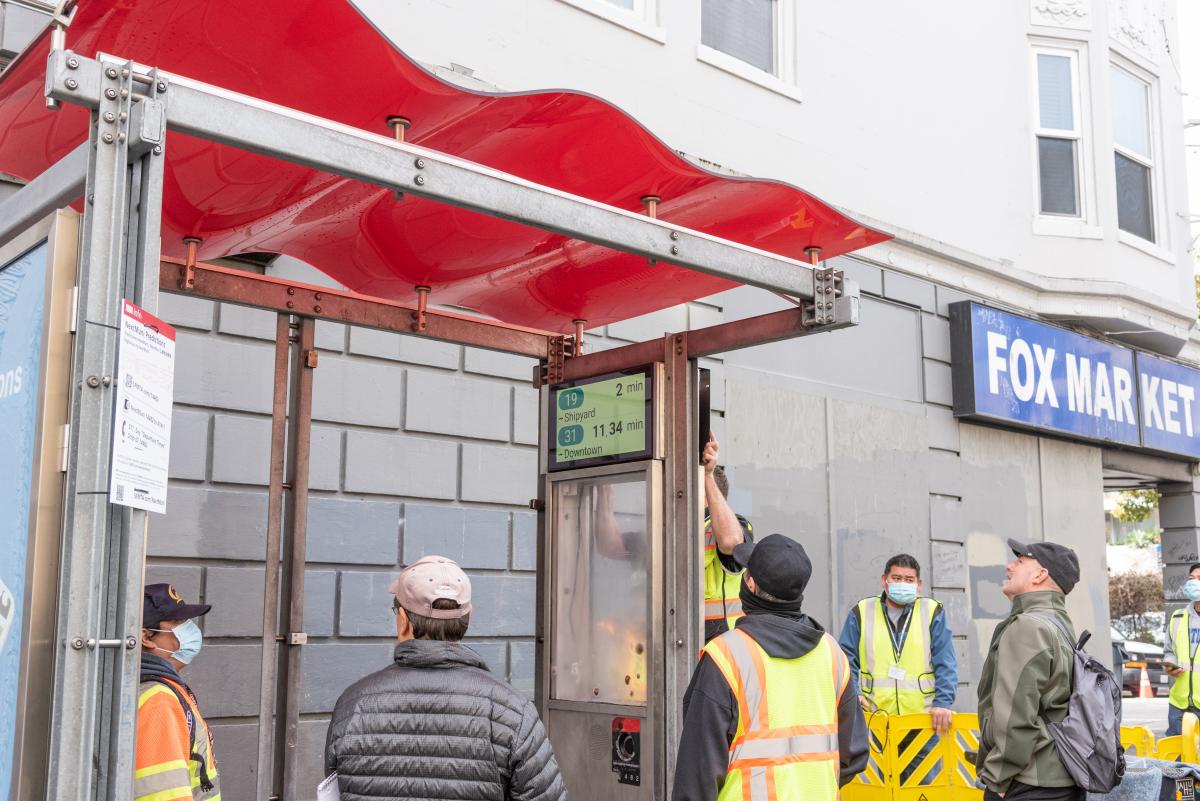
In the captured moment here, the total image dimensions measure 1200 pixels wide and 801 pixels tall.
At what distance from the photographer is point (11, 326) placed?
335cm

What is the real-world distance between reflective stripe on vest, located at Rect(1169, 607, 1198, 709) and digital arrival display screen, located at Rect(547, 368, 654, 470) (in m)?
8.06

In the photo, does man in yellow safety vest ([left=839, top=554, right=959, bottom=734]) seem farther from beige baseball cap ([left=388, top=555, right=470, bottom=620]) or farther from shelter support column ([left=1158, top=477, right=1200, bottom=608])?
shelter support column ([left=1158, top=477, right=1200, bottom=608])

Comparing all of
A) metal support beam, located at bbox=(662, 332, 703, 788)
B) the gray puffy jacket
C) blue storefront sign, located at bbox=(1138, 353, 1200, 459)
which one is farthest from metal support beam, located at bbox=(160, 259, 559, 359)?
blue storefront sign, located at bbox=(1138, 353, 1200, 459)

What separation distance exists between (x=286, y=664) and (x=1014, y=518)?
9.27m

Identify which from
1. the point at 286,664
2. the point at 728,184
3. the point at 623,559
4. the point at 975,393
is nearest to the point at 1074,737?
the point at 623,559

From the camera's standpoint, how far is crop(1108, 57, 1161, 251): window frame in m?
15.1

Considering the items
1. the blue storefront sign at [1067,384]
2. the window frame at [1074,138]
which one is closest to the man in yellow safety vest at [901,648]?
the blue storefront sign at [1067,384]

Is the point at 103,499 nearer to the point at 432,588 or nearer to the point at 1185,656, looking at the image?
the point at 432,588

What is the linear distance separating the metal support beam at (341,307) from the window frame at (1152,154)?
10.7 metres

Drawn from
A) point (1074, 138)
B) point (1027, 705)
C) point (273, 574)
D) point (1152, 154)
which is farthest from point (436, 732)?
point (1152, 154)

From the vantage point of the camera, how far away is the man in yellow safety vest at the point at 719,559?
590 centimetres

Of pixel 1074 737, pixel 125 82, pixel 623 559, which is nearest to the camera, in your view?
pixel 125 82

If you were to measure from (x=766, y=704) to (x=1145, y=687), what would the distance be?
26.5 m

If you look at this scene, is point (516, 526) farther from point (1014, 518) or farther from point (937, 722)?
point (1014, 518)
